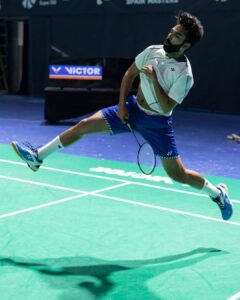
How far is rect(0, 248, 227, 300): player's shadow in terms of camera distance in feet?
11.4

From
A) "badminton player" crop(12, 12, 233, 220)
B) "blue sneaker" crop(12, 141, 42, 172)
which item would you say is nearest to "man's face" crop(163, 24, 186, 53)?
"badminton player" crop(12, 12, 233, 220)

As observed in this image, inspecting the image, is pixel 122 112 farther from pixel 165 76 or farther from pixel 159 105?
pixel 165 76

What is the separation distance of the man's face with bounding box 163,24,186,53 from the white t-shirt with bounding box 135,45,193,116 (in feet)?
0.36

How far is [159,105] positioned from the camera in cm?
413

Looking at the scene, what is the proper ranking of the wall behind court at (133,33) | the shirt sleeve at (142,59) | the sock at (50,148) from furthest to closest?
the wall behind court at (133,33) < the sock at (50,148) < the shirt sleeve at (142,59)

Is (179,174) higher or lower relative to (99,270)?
higher

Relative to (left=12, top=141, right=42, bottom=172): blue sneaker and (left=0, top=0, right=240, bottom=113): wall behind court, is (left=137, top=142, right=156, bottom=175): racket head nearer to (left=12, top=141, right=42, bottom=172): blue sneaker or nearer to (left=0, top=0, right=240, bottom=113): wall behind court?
(left=12, top=141, right=42, bottom=172): blue sneaker

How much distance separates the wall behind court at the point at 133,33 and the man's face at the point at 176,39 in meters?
9.69

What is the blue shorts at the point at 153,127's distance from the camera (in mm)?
4207

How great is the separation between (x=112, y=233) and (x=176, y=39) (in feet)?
5.74

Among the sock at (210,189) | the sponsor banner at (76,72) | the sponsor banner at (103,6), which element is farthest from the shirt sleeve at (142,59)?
the sponsor banner at (103,6)

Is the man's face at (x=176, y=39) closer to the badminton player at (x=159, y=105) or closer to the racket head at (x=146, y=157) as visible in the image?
the badminton player at (x=159, y=105)

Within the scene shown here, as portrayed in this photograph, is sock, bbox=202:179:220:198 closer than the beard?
No

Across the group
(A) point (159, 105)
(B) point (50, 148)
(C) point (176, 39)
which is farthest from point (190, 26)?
(B) point (50, 148)
